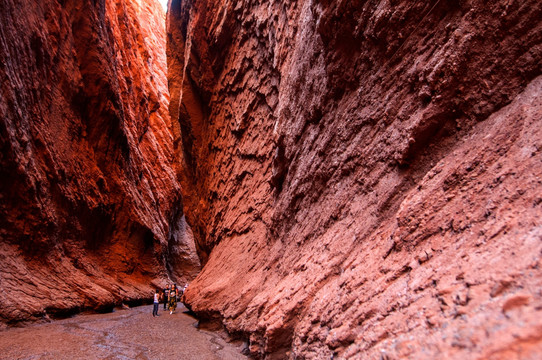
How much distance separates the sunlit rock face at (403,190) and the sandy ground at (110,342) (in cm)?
70

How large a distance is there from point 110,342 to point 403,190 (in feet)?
21.6

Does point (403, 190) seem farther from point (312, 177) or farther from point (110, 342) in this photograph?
point (110, 342)

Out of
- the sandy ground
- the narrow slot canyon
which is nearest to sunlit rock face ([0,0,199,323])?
the narrow slot canyon

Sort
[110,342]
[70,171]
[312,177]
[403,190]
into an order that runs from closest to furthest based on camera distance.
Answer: [403,190] → [312,177] → [110,342] → [70,171]

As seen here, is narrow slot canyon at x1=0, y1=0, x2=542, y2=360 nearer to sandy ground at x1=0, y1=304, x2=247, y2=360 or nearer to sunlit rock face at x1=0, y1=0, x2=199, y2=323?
sunlit rock face at x1=0, y1=0, x2=199, y2=323

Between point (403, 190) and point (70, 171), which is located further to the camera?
point (70, 171)

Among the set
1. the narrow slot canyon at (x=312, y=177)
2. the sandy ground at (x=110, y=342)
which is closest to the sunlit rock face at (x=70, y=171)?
the narrow slot canyon at (x=312, y=177)

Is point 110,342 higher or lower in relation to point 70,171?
lower

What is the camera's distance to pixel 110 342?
6754 millimetres

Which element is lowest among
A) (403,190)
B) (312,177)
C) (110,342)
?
(110,342)

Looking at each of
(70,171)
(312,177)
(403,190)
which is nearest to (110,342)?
(312,177)

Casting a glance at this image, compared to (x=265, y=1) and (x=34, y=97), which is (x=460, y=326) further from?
(x=34, y=97)

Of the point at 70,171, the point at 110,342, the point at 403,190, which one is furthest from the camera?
the point at 70,171

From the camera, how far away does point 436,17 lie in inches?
137
